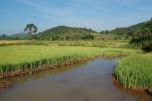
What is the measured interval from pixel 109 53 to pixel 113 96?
24.0 m

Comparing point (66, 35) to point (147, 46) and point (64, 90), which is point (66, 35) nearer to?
point (147, 46)

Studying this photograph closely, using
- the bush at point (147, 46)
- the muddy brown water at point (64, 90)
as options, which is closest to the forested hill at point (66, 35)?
the bush at point (147, 46)

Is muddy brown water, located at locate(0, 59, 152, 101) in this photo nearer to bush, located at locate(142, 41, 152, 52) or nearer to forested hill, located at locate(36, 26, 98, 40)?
bush, located at locate(142, 41, 152, 52)

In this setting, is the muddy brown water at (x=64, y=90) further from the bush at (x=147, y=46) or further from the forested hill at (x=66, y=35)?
the forested hill at (x=66, y=35)

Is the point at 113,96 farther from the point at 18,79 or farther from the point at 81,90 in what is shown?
the point at 18,79

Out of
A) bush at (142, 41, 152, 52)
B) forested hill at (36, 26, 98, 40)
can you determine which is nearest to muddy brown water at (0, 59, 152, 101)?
bush at (142, 41, 152, 52)

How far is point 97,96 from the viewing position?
1248 centimetres

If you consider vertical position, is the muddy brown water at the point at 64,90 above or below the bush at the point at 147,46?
below

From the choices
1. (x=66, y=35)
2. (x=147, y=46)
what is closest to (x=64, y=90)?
(x=147, y=46)

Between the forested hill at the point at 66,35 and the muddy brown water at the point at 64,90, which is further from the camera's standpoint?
the forested hill at the point at 66,35

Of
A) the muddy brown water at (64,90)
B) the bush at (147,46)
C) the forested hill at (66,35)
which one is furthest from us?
the forested hill at (66,35)

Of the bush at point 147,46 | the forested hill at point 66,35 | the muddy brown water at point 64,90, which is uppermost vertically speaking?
the forested hill at point 66,35

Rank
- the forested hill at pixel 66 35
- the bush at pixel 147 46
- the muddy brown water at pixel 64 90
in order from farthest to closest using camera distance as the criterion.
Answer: the forested hill at pixel 66 35 < the bush at pixel 147 46 < the muddy brown water at pixel 64 90

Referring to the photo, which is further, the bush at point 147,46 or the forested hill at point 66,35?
the forested hill at point 66,35
